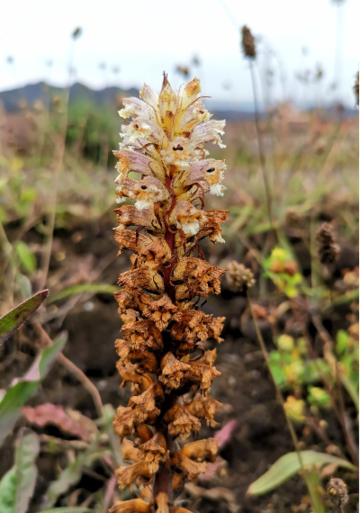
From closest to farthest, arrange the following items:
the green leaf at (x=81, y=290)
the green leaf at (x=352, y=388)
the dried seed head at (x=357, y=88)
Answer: the dried seed head at (x=357, y=88), the green leaf at (x=352, y=388), the green leaf at (x=81, y=290)

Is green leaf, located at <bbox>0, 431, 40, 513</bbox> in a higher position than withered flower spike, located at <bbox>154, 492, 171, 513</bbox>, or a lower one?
lower

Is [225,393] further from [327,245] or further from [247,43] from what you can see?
[247,43]

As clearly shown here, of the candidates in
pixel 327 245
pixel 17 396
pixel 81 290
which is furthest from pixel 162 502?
pixel 81 290

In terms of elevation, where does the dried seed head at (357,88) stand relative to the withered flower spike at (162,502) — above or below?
above

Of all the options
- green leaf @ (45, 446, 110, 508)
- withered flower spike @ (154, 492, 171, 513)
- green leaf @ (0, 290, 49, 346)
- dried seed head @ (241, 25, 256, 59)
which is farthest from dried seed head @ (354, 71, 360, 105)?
green leaf @ (45, 446, 110, 508)

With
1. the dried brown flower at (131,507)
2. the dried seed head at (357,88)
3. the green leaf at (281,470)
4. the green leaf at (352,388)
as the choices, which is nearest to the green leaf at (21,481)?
the dried brown flower at (131,507)

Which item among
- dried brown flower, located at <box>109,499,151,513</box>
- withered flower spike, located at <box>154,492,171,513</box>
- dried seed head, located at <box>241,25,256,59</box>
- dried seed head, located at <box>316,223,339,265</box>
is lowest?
dried brown flower, located at <box>109,499,151,513</box>

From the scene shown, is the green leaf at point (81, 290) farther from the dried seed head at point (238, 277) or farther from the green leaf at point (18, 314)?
the green leaf at point (18, 314)

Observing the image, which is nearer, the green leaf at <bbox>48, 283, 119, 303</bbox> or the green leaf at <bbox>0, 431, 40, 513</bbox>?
the green leaf at <bbox>0, 431, 40, 513</bbox>

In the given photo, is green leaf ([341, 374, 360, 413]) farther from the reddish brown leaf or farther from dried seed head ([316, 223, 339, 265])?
the reddish brown leaf
